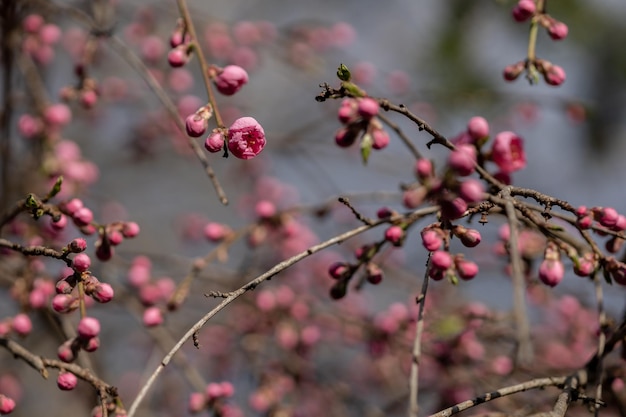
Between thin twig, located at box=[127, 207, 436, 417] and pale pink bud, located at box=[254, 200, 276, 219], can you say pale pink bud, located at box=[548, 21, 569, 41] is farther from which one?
pale pink bud, located at box=[254, 200, 276, 219]

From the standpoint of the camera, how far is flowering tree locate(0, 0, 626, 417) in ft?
4.51

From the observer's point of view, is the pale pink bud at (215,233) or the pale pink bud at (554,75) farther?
the pale pink bud at (215,233)

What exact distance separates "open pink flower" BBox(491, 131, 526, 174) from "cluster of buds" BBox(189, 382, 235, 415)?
0.87 metres

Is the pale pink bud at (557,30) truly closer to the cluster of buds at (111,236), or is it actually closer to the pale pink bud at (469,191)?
the pale pink bud at (469,191)

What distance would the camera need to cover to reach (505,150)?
152 cm

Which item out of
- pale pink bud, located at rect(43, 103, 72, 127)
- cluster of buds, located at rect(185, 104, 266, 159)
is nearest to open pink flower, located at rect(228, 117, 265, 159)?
cluster of buds, located at rect(185, 104, 266, 159)

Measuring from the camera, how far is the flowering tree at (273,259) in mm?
1375

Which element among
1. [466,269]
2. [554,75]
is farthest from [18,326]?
[554,75]

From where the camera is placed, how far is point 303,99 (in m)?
5.81

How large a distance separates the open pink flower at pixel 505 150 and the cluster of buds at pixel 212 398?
0.87m

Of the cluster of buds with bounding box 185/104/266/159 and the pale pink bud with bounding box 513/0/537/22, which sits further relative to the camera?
the pale pink bud with bounding box 513/0/537/22

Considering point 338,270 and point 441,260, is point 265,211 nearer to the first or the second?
point 338,270

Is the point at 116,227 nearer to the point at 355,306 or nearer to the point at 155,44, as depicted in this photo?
the point at 155,44

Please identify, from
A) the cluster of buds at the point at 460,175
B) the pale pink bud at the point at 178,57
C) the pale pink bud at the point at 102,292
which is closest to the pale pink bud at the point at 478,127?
the cluster of buds at the point at 460,175
